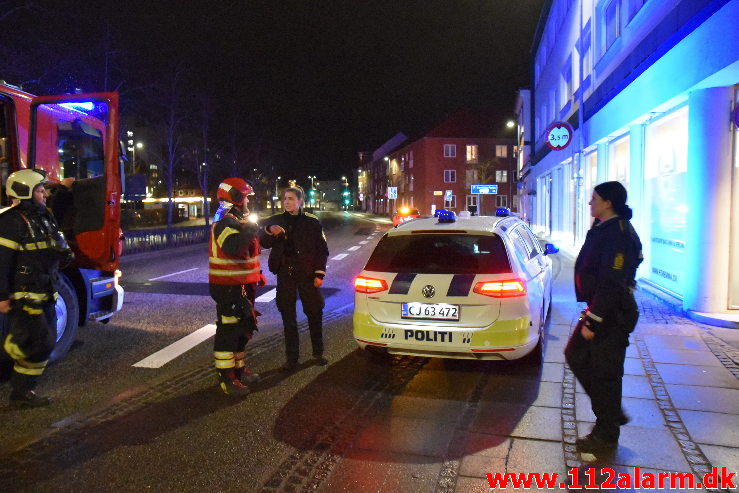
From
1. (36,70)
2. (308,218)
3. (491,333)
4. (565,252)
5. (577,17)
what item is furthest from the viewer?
(565,252)

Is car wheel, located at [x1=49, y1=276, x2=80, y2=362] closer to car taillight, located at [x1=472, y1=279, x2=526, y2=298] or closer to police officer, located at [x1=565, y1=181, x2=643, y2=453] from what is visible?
car taillight, located at [x1=472, y1=279, x2=526, y2=298]

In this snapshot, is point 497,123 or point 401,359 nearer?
point 401,359

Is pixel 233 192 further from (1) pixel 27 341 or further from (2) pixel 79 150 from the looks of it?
(2) pixel 79 150

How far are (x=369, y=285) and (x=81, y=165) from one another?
4206 mm

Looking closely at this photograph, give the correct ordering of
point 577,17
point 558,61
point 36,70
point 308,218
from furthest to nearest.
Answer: point 558,61
point 577,17
point 36,70
point 308,218

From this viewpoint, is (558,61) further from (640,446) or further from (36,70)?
(640,446)

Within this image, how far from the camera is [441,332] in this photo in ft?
16.8

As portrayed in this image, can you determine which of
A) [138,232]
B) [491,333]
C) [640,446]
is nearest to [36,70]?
[138,232]

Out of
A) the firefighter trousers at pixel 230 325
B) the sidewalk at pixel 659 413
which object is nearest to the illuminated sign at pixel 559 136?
the sidewalk at pixel 659 413

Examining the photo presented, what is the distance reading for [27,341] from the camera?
472 centimetres

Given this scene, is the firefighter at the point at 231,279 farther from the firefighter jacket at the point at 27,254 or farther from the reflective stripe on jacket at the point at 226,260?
the firefighter jacket at the point at 27,254

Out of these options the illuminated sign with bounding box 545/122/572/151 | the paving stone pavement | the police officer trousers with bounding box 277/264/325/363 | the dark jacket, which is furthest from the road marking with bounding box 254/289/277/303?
the illuminated sign with bounding box 545/122/572/151

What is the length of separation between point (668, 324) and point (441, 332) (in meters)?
4.47

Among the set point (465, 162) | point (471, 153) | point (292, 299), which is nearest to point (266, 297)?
point (292, 299)
